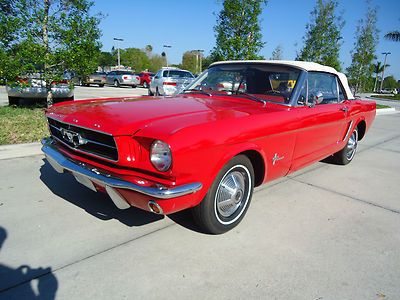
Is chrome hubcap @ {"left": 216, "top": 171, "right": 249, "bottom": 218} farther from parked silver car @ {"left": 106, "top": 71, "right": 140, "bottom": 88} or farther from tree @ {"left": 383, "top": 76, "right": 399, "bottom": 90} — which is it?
tree @ {"left": 383, "top": 76, "right": 399, "bottom": 90}

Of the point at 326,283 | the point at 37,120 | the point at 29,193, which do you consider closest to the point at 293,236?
the point at 326,283

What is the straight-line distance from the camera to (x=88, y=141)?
2.80 metres

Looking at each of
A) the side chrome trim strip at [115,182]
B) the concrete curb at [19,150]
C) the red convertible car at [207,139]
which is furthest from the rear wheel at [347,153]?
the concrete curb at [19,150]

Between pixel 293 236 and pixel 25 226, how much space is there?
244cm

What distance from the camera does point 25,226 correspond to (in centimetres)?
296

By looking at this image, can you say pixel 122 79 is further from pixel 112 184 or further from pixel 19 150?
pixel 112 184

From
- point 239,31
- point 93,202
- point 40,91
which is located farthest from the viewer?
point 239,31

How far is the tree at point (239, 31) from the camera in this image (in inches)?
413

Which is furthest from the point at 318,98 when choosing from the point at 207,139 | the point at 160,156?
the point at 160,156

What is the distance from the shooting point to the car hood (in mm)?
2543

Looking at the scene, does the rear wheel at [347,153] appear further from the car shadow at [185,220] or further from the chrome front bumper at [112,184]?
the chrome front bumper at [112,184]

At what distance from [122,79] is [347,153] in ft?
72.1

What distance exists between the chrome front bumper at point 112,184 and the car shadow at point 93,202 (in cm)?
57

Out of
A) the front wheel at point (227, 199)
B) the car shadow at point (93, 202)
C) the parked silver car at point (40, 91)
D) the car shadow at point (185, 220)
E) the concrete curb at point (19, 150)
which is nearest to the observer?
the front wheel at point (227, 199)
